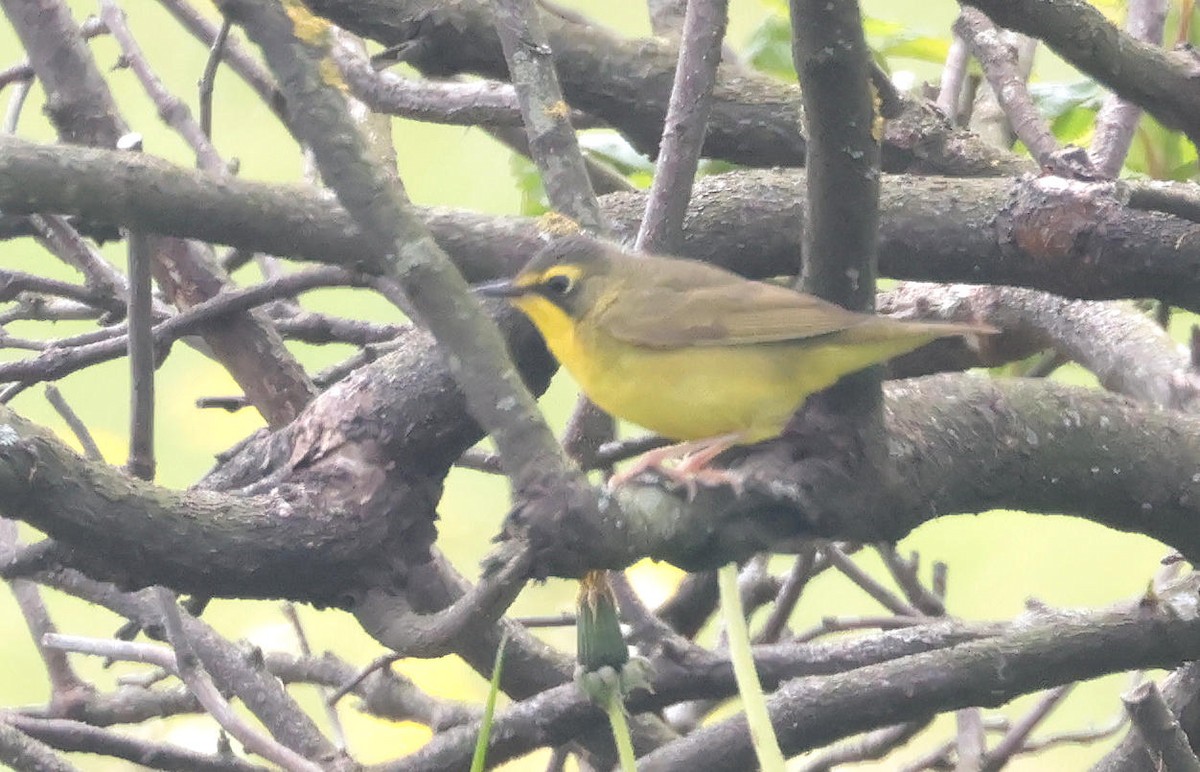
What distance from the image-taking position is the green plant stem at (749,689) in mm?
1264

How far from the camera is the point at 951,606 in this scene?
5781 mm

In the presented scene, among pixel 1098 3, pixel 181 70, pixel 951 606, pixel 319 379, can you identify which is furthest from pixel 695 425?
pixel 181 70

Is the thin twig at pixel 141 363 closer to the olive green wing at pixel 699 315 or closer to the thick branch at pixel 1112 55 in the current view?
the olive green wing at pixel 699 315

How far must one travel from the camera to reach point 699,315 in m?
2.31

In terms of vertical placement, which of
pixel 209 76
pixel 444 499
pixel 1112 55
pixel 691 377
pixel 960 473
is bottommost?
pixel 444 499

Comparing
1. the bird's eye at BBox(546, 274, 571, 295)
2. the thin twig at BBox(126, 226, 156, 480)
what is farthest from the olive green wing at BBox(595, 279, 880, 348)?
the thin twig at BBox(126, 226, 156, 480)

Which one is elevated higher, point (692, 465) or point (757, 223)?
point (757, 223)

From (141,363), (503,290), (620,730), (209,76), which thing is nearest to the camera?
(620,730)

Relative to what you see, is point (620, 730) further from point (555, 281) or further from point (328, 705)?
point (328, 705)

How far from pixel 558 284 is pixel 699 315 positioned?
0.79ft

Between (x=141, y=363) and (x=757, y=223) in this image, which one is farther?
(x=757, y=223)

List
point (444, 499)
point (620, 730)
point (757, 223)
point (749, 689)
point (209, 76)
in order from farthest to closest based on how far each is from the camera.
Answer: point (444, 499) < point (209, 76) < point (757, 223) < point (749, 689) < point (620, 730)

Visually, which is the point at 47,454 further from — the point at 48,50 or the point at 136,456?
the point at 48,50

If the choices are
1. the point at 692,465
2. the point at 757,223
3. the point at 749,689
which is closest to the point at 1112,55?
the point at 757,223
